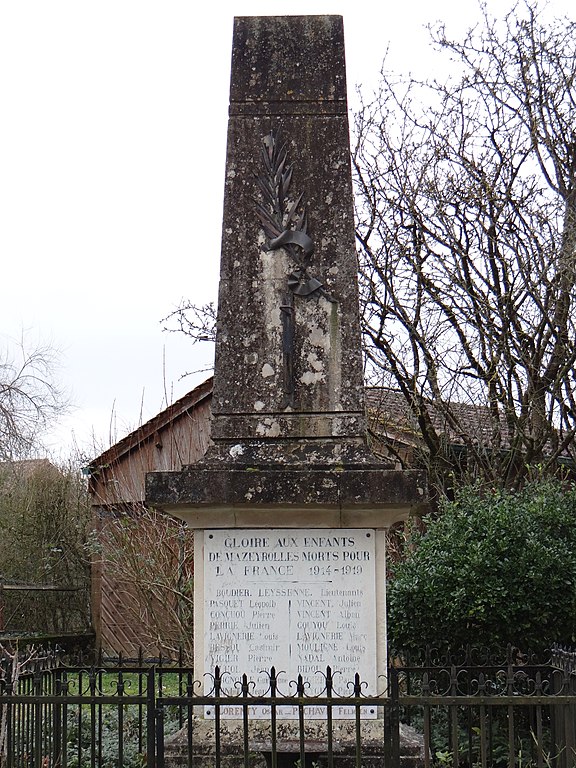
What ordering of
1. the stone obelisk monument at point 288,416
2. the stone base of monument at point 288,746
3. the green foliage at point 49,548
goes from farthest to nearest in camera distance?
the green foliage at point 49,548, the stone obelisk monument at point 288,416, the stone base of monument at point 288,746

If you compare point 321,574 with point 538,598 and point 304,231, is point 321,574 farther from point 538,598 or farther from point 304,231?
point 538,598

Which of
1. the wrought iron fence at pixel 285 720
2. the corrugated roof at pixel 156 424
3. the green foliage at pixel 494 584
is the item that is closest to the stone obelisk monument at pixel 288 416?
the wrought iron fence at pixel 285 720

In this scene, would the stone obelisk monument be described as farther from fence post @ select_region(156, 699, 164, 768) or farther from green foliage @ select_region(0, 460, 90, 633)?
green foliage @ select_region(0, 460, 90, 633)

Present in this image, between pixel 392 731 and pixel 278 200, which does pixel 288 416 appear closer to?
pixel 278 200

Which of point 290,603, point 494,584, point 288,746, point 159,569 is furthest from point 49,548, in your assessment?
point 288,746

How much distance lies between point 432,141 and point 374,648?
27.8 ft

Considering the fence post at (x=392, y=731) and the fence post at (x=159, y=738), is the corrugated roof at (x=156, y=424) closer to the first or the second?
the fence post at (x=159, y=738)

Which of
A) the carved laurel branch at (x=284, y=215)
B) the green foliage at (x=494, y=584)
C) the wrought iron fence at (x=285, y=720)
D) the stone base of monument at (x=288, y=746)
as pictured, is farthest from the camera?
the green foliage at (x=494, y=584)

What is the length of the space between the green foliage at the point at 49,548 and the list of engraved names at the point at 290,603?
15627 millimetres

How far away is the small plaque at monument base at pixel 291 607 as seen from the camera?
235 inches

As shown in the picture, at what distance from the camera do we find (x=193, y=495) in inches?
231

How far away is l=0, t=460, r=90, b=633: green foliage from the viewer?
69.8ft

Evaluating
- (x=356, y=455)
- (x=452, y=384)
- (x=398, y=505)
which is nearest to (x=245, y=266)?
(x=356, y=455)

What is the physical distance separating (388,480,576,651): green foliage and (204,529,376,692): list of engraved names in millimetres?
2490
